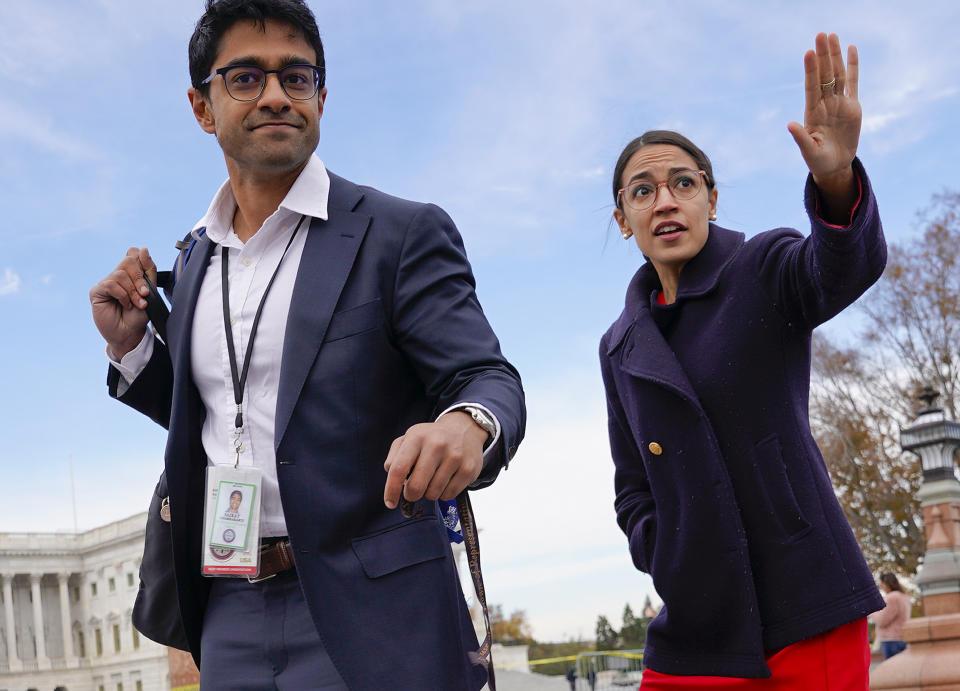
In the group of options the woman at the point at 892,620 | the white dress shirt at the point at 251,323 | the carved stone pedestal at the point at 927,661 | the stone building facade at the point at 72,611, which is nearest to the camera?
the white dress shirt at the point at 251,323

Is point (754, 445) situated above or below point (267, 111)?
below

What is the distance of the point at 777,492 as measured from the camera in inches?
123

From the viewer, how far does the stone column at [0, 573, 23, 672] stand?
82.2m

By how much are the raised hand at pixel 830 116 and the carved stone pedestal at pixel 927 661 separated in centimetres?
925

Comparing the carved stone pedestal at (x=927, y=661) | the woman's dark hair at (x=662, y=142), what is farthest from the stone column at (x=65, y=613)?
the woman's dark hair at (x=662, y=142)

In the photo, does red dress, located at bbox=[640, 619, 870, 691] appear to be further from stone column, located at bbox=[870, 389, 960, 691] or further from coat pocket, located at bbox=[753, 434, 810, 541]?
stone column, located at bbox=[870, 389, 960, 691]

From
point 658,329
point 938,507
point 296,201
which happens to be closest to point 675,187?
point 658,329

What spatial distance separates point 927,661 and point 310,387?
10.4 m

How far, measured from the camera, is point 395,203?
2.64 metres

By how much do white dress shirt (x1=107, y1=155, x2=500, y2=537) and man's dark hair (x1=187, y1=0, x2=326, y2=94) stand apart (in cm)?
29

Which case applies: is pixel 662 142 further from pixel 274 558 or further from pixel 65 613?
pixel 65 613

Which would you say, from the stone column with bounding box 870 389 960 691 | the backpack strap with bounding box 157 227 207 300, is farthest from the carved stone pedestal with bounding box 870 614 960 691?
the backpack strap with bounding box 157 227 207 300

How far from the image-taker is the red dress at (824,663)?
3031mm

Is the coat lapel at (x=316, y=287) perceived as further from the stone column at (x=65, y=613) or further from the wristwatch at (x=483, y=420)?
the stone column at (x=65, y=613)
